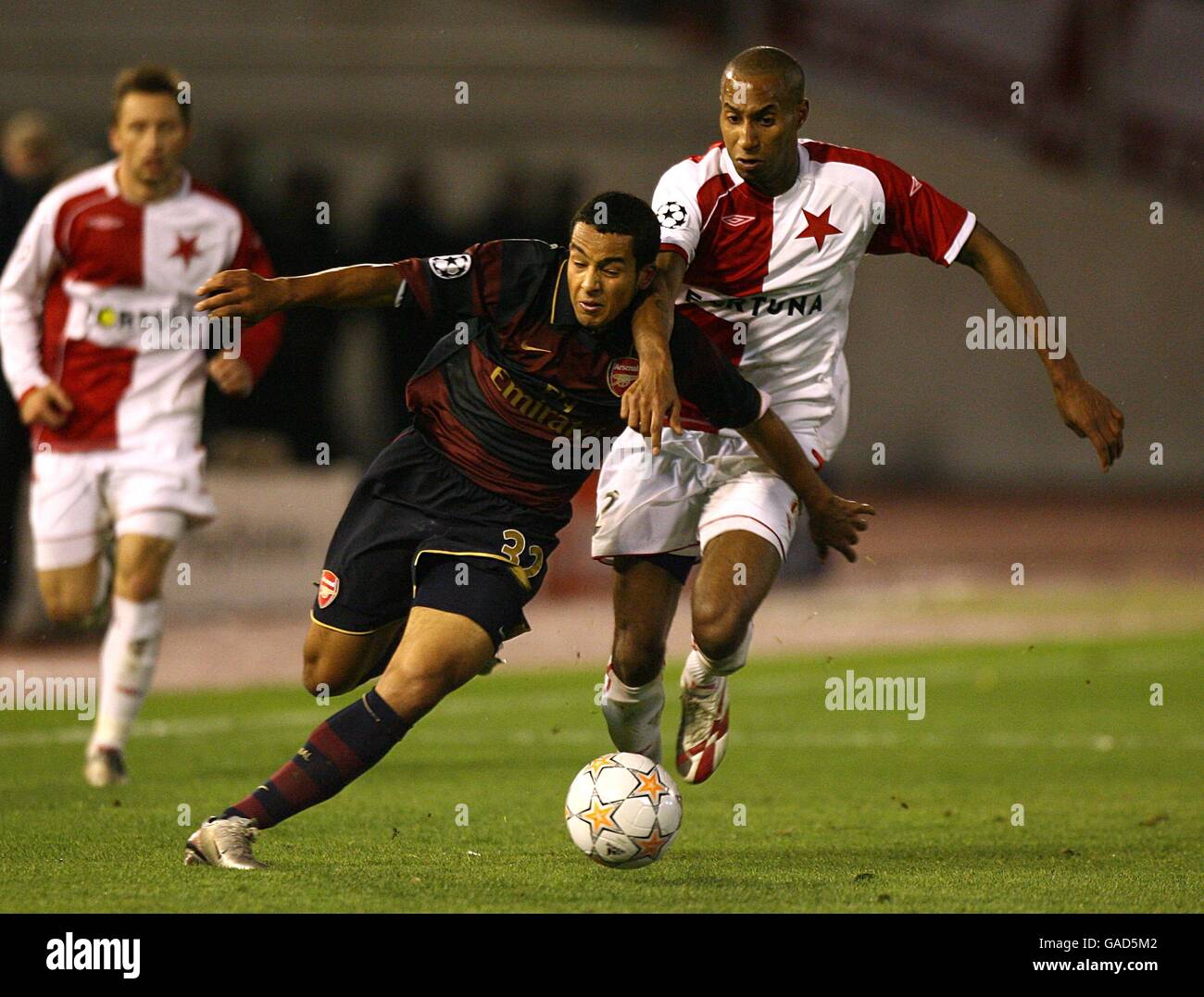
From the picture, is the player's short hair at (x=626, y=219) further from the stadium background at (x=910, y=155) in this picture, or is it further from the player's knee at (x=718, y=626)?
the stadium background at (x=910, y=155)

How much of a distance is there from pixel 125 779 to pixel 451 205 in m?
13.3

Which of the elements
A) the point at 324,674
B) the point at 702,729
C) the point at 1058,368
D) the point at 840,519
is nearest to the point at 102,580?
the point at 324,674

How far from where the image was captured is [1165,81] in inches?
942

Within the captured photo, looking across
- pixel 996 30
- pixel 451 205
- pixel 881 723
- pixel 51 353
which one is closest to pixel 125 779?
pixel 51 353

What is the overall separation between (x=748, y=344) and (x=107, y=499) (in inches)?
117

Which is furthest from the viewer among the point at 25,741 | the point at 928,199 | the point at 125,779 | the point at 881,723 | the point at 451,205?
the point at 451,205

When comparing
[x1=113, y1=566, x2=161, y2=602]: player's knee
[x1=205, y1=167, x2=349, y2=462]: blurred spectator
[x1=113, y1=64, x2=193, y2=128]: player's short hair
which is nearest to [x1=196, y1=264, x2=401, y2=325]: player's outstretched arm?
[x1=113, y1=64, x2=193, y2=128]: player's short hair

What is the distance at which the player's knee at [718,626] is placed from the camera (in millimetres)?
6164

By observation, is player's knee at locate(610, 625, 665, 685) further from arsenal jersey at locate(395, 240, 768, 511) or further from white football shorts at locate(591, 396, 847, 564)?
arsenal jersey at locate(395, 240, 768, 511)

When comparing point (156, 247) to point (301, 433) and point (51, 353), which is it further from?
point (301, 433)

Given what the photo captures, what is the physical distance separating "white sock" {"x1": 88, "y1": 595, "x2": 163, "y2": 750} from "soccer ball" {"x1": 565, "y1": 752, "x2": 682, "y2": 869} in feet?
9.45

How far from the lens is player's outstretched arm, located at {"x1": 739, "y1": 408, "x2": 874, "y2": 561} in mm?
5836

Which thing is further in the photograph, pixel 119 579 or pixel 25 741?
pixel 25 741

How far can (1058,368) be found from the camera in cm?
581
